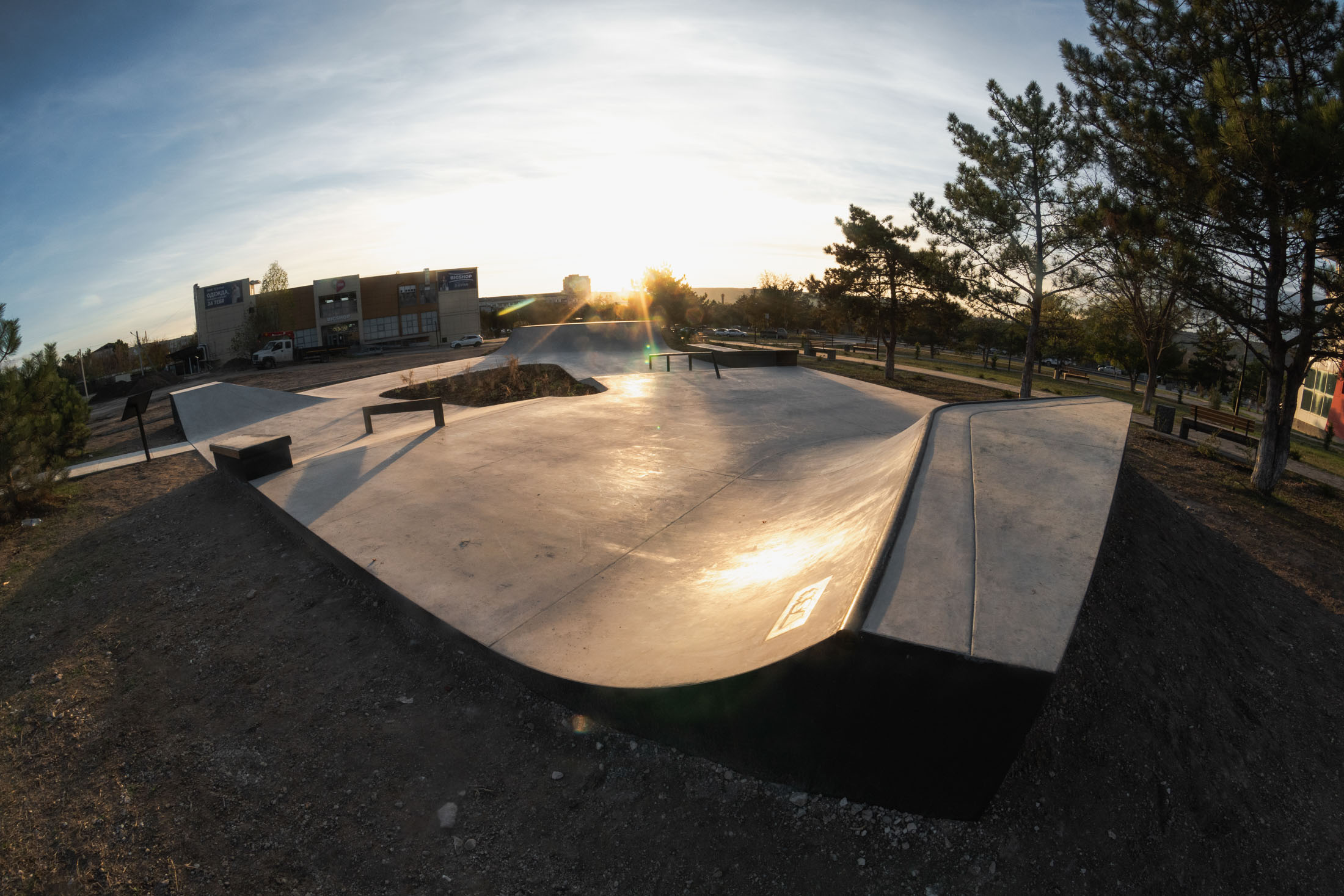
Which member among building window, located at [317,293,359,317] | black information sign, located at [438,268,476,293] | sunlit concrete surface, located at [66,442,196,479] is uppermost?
black information sign, located at [438,268,476,293]

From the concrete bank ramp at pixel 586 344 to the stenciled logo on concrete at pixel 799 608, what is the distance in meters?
15.9

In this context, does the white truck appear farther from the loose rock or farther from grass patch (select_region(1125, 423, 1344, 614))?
grass patch (select_region(1125, 423, 1344, 614))

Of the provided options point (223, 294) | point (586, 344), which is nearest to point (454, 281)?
point (223, 294)

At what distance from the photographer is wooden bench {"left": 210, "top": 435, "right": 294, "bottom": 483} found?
6.88 metres

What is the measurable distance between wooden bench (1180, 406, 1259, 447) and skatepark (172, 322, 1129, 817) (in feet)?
28.8

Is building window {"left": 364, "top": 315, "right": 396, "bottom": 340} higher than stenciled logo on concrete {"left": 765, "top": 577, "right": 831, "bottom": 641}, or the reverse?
building window {"left": 364, "top": 315, "right": 396, "bottom": 340}

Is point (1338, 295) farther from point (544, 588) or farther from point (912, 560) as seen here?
point (544, 588)

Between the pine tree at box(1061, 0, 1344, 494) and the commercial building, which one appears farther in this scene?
the commercial building

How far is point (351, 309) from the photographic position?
54812 mm

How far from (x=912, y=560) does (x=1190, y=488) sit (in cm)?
920

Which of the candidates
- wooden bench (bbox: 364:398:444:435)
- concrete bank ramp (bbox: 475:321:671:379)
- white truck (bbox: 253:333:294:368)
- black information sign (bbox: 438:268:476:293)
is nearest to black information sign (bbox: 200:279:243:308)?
black information sign (bbox: 438:268:476:293)

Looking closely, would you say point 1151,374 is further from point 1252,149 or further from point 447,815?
point 447,815

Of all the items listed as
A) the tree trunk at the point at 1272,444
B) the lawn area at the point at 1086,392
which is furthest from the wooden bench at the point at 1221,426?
the tree trunk at the point at 1272,444

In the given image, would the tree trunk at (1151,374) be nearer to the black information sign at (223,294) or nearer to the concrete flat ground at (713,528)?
the concrete flat ground at (713,528)
